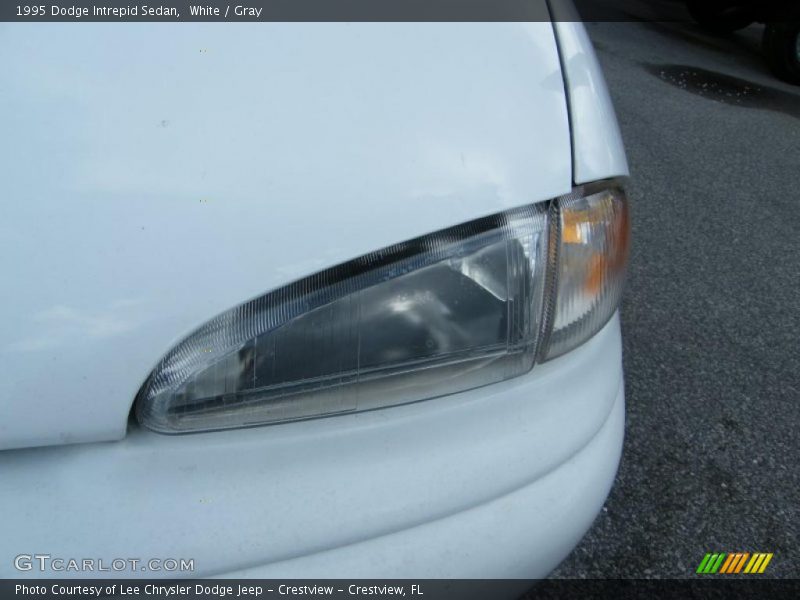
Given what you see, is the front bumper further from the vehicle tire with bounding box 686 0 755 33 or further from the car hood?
the vehicle tire with bounding box 686 0 755 33

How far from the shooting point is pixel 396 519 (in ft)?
2.73

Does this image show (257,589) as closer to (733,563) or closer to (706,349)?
(733,563)

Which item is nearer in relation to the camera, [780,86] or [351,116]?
[351,116]

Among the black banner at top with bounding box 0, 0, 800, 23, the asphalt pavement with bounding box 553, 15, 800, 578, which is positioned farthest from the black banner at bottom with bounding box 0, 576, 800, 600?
the asphalt pavement with bounding box 553, 15, 800, 578

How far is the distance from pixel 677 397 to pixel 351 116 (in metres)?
1.68

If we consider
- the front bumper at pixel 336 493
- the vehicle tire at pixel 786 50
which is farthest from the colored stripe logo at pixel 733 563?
the vehicle tire at pixel 786 50

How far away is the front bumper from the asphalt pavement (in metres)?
0.83

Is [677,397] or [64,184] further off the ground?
[64,184]

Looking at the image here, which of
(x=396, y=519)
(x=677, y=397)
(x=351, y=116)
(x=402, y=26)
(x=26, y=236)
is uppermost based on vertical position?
(x=402, y=26)

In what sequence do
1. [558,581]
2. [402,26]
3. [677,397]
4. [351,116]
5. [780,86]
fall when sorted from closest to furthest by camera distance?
[351,116] < [402,26] < [558,581] < [677,397] < [780,86]

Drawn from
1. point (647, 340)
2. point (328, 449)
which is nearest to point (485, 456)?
point (328, 449)

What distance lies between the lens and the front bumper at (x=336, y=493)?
30.1 inches

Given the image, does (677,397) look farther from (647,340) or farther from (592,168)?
(592,168)

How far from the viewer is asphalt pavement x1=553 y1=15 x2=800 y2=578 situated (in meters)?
1.73
